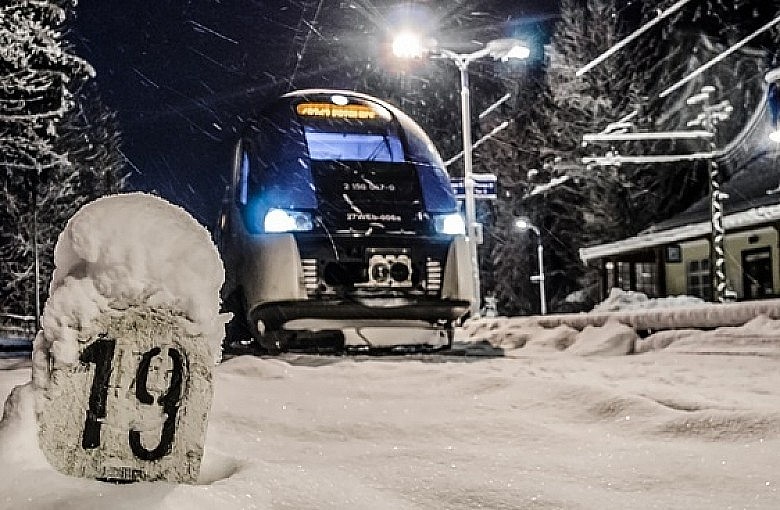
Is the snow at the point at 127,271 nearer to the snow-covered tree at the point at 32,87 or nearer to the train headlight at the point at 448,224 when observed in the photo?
the train headlight at the point at 448,224

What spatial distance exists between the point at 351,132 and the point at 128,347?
611 cm

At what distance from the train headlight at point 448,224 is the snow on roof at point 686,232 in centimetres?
1538

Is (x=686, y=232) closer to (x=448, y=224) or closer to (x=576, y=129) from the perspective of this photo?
(x=448, y=224)

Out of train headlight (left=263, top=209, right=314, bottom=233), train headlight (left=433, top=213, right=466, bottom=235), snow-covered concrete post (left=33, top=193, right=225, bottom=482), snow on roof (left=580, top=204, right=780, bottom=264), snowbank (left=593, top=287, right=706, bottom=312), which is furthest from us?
snow on roof (left=580, top=204, right=780, bottom=264)

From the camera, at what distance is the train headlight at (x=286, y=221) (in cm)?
692

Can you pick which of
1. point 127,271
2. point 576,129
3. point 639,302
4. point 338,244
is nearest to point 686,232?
point 639,302

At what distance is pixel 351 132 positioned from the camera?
8.15m

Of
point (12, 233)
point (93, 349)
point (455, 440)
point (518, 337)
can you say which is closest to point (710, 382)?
point (455, 440)

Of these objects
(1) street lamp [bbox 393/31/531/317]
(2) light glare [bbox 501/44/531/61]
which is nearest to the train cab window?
(1) street lamp [bbox 393/31/531/317]

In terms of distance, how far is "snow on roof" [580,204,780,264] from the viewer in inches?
819

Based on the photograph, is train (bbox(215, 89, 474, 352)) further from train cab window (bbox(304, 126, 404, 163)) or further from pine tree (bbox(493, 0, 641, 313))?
pine tree (bbox(493, 0, 641, 313))

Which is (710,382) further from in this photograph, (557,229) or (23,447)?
(557,229)

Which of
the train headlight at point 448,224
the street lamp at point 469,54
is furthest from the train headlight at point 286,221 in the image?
the street lamp at point 469,54

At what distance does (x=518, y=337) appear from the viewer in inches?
382
